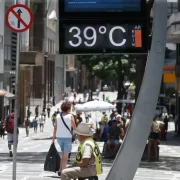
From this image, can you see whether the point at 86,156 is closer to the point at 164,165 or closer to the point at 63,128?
the point at 63,128

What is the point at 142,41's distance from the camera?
12.0 m

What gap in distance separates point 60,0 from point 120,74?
47.5 m

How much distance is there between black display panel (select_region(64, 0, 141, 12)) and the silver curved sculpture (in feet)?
1.45

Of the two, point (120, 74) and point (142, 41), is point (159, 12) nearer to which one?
point (142, 41)

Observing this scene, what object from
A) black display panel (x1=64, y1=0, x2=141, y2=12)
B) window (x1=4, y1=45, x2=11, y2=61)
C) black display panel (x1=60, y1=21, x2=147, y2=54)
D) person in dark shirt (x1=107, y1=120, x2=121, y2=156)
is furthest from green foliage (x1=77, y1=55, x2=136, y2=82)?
black display panel (x1=60, y1=21, x2=147, y2=54)

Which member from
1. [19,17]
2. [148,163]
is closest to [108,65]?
[148,163]

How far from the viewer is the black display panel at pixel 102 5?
12.1 m

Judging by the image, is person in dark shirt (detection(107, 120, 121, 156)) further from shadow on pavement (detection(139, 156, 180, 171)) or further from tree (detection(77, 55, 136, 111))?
tree (detection(77, 55, 136, 111))

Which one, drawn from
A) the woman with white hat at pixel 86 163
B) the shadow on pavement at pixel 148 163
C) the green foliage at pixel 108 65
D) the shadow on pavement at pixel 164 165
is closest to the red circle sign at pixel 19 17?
the woman with white hat at pixel 86 163

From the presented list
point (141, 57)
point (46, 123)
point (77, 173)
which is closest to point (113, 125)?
point (141, 57)

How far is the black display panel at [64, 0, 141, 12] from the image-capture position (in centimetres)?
1209

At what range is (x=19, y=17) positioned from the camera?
1209 centimetres

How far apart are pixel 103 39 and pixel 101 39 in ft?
0.11

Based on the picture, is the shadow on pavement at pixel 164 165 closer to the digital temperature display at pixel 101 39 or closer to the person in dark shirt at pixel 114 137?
the person in dark shirt at pixel 114 137
